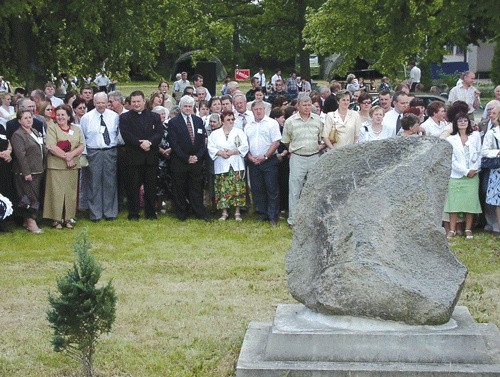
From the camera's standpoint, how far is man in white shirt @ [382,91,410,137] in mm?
13689

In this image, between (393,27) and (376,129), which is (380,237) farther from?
(393,27)

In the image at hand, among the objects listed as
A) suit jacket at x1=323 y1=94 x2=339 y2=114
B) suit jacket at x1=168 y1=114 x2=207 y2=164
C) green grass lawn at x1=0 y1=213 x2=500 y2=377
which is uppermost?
suit jacket at x1=323 y1=94 x2=339 y2=114

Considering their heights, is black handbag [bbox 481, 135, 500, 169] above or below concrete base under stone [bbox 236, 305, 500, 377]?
above

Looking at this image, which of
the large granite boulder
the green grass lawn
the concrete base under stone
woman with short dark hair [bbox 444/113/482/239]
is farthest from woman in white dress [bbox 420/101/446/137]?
the concrete base under stone

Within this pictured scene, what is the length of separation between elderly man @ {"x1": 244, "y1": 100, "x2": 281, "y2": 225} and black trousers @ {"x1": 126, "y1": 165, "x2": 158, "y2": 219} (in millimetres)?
1534

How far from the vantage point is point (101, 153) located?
14.1 metres

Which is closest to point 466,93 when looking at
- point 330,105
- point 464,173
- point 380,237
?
point 330,105

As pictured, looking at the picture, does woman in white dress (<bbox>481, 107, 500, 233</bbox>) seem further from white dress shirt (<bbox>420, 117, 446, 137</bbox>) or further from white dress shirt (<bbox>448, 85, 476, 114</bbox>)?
white dress shirt (<bbox>448, 85, 476, 114</bbox>)

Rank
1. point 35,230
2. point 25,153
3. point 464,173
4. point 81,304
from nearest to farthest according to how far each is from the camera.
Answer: point 81,304, point 464,173, point 25,153, point 35,230

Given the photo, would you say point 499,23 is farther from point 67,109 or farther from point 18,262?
point 18,262

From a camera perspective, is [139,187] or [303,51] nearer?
[139,187]

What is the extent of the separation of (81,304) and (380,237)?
229cm

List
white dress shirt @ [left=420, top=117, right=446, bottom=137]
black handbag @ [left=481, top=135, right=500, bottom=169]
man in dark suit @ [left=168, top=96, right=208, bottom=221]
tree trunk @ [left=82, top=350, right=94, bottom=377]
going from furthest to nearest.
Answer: man in dark suit @ [left=168, top=96, right=208, bottom=221], white dress shirt @ [left=420, top=117, right=446, bottom=137], black handbag @ [left=481, top=135, right=500, bottom=169], tree trunk @ [left=82, top=350, right=94, bottom=377]

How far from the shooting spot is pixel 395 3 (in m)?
19.5
